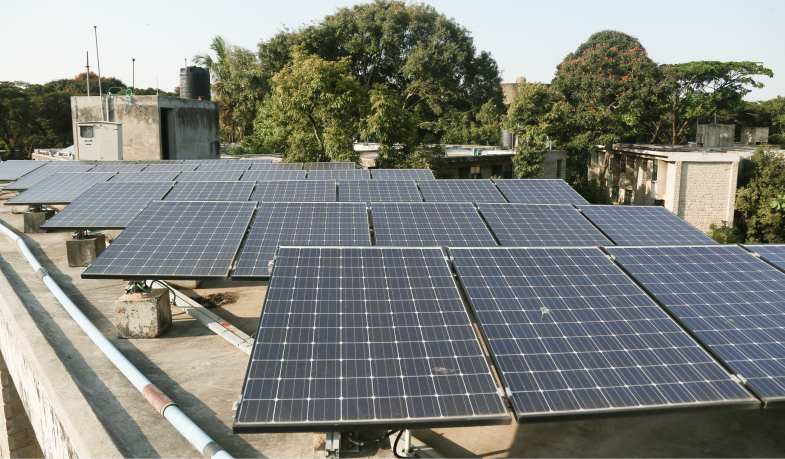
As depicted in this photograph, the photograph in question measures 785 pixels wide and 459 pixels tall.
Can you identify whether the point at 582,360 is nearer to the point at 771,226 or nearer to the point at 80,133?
the point at 80,133

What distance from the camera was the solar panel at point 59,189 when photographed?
54.1 ft

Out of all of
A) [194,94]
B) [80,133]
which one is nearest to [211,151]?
[194,94]

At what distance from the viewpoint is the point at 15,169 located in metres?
26.5

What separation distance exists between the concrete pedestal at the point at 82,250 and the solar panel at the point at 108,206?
1.01 meters

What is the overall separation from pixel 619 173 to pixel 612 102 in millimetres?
6789

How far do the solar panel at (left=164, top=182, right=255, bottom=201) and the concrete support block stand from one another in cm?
520

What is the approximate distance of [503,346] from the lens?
18.6 ft

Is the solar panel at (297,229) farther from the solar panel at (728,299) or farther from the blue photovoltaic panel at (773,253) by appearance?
the blue photovoltaic panel at (773,253)

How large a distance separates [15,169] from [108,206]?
59.4ft

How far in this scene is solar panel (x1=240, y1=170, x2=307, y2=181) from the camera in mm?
20414

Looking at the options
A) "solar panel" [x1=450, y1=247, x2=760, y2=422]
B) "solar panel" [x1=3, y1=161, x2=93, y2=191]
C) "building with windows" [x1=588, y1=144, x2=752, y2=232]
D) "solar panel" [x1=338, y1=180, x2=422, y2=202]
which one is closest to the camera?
"solar panel" [x1=450, y1=247, x2=760, y2=422]

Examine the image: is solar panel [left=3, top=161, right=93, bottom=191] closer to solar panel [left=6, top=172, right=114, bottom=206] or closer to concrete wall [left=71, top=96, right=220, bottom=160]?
solar panel [left=6, top=172, right=114, bottom=206]

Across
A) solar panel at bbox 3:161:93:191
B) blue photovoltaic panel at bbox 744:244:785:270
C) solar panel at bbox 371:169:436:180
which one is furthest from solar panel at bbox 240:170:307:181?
blue photovoltaic panel at bbox 744:244:785:270

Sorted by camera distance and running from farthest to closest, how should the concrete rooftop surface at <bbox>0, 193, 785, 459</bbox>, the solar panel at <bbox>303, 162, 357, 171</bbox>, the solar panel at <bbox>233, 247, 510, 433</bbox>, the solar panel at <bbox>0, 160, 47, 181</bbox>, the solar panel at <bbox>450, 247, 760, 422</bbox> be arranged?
1. the solar panel at <bbox>0, 160, 47, 181</bbox>
2. the solar panel at <bbox>303, 162, 357, 171</bbox>
3. the concrete rooftop surface at <bbox>0, 193, 785, 459</bbox>
4. the solar panel at <bbox>450, 247, 760, 422</bbox>
5. the solar panel at <bbox>233, 247, 510, 433</bbox>
